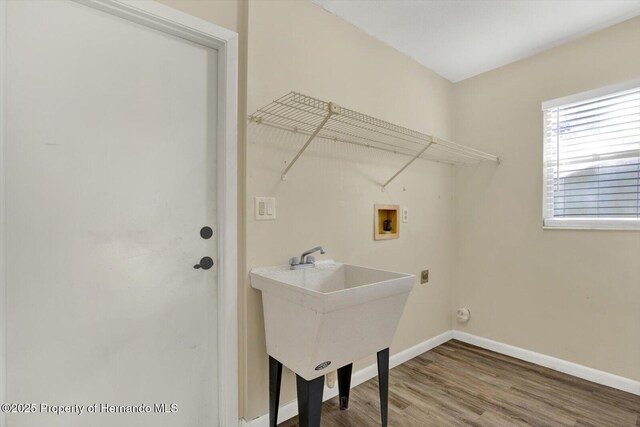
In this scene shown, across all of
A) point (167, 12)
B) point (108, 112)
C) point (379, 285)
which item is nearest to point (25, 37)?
point (108, 112)

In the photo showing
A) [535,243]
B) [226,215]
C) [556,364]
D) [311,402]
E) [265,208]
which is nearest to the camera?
[311,402]

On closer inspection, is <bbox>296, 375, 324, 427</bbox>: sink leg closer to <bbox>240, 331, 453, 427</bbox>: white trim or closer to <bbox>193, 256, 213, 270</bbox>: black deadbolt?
<bbox>240, 331, 453, 427</bbox>: white trim

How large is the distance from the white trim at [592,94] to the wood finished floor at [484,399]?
72.5 inches

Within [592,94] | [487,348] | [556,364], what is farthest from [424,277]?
[592,94]

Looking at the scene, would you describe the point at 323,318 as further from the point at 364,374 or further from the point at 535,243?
the point at 535,243

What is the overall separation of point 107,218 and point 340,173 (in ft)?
3.90

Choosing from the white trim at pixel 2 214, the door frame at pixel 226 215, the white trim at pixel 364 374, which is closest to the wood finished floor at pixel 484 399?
the white trim at pixel 364 374

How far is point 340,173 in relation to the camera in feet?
6.16

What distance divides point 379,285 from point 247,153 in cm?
86

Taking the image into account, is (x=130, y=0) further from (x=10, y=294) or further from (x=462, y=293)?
(x=462, y=293)

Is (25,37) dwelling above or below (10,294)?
above

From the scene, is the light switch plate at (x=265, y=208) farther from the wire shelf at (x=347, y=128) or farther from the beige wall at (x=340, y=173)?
the wire shelf at (x=347, y=128)

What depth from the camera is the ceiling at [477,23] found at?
5.74 feet

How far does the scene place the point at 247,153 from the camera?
4.86 feet
